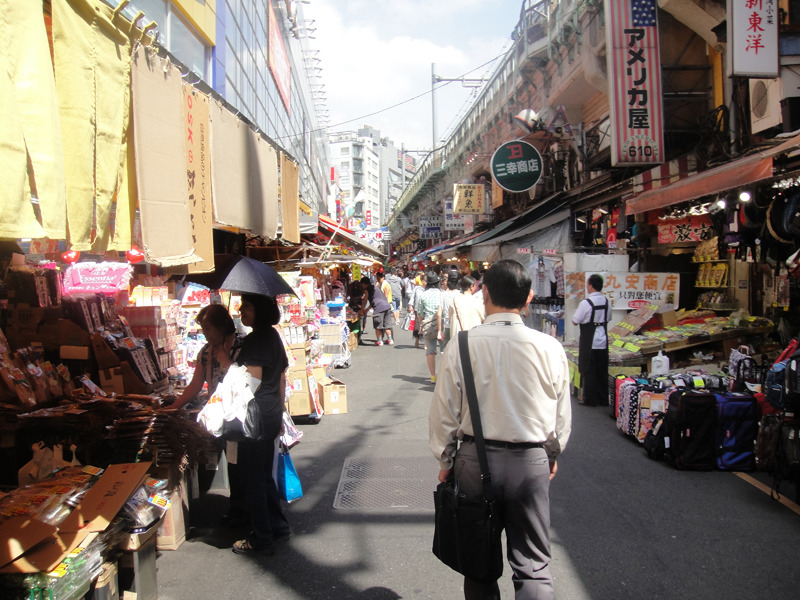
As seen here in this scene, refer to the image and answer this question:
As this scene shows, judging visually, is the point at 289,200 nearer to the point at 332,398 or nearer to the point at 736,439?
the point at 332,398

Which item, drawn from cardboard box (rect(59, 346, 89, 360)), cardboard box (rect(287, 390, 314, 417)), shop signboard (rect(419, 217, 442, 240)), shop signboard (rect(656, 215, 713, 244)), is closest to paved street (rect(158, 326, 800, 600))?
cardboard box (rect(287, 390, 314, 417))

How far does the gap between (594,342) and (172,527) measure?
6.23m

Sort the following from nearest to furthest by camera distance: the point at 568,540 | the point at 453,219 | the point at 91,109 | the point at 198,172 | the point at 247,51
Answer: the point at 91,109 → the point at 198,172 → the point at 568,540 → the point at 247,51 → the point at 453,219

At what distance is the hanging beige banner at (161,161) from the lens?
2.76 meters

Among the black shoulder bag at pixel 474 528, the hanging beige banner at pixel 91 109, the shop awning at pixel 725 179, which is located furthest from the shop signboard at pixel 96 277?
the shop awning at pixel 725 179

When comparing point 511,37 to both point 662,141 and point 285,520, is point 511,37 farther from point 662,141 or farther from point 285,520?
point 285,520

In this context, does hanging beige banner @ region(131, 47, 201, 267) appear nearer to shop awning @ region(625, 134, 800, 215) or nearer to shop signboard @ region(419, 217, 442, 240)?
shop awning @ region(625, 134, 800, 215)

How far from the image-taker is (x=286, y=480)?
468cm

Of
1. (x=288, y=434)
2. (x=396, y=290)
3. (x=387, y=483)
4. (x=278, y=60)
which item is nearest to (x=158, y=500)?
(x=288, y=434)

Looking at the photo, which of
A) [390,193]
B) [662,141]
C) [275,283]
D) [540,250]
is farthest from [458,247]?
[390,193]

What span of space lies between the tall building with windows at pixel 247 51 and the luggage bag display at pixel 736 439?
546 centimetres

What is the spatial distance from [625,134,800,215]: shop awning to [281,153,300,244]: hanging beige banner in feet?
15.8

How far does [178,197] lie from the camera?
10.1ft

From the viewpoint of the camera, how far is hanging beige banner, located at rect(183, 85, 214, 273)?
11.3 ft
